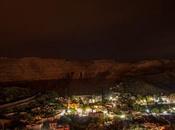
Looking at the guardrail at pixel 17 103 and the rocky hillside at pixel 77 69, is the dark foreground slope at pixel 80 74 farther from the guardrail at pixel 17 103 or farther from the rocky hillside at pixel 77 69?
the guardrail at pixel 17 103

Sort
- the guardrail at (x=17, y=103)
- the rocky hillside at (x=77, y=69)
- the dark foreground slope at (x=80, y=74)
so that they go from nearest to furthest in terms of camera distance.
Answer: the guardrail at (x=17, y=103), the dark foreground slope at (x=80, y=74), the rocky hillside at (x=77, y=69)

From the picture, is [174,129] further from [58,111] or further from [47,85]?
[47,85]

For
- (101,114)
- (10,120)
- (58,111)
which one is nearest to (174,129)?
(101,114)

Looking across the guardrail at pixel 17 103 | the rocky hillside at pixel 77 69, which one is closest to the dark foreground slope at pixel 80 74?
the rocky hillside at pixel 77 69

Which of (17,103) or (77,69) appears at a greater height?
(77,69)

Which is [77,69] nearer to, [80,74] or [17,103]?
[80,74]

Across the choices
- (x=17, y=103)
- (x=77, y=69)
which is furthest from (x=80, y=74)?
(x=17, y=103)

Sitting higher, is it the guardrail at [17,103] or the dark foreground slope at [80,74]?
the dark foreground slope at [80,74]

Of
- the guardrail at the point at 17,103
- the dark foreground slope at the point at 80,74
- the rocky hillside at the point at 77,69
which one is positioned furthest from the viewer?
the rocky hillside at the point at 77,69
